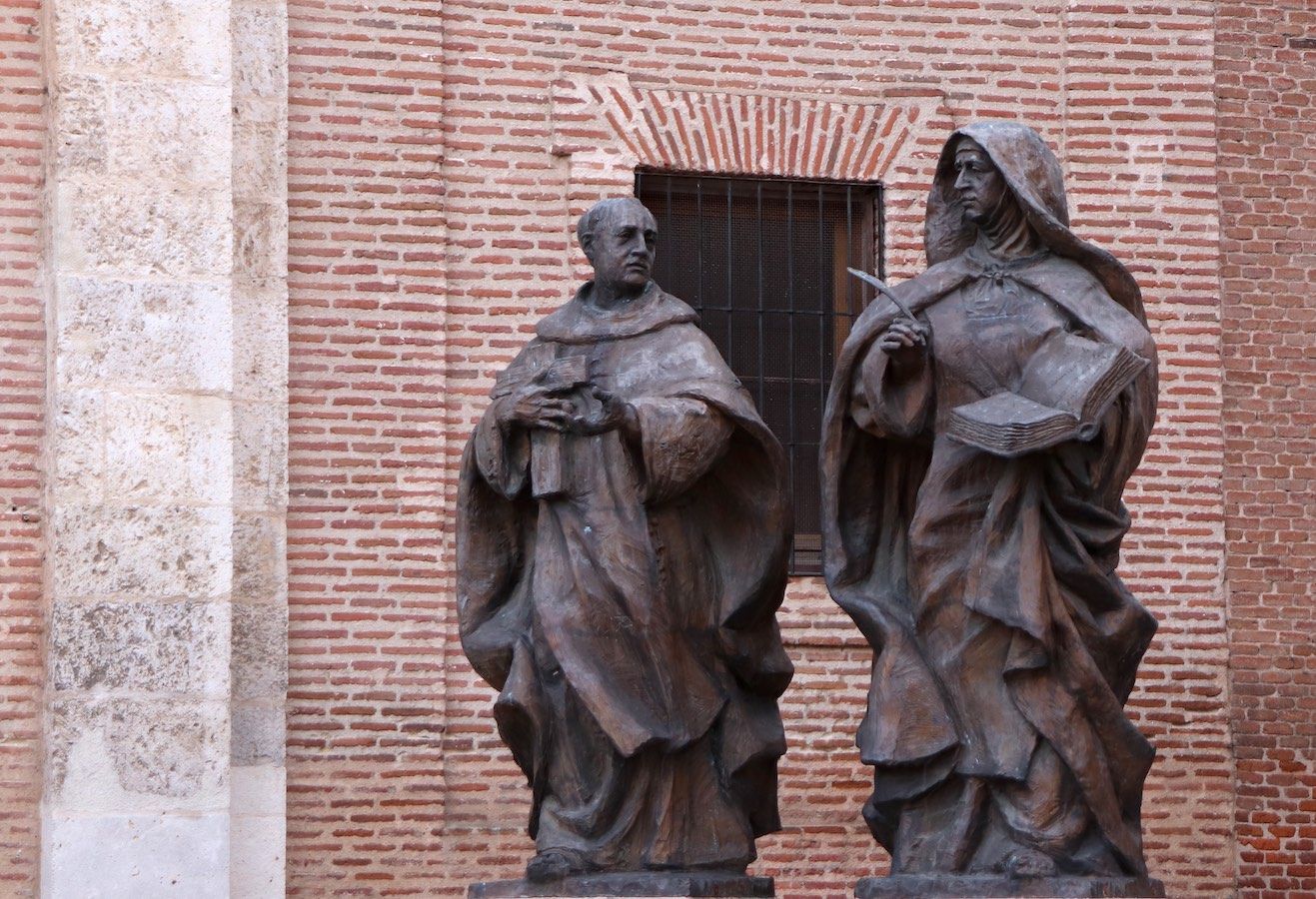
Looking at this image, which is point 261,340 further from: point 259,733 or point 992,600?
point 992,600

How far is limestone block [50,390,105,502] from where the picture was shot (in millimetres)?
11062

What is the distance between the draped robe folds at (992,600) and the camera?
795cm

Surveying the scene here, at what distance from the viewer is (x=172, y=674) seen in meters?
11.0

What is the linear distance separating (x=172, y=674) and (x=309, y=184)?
2.12 metres

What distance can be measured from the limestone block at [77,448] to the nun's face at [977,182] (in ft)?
13.6

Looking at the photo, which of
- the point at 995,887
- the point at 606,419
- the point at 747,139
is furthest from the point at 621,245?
the point at 747,139

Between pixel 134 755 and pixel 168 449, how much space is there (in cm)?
120

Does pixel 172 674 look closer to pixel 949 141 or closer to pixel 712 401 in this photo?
pixel 712 401

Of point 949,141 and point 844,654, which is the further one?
point 844,654

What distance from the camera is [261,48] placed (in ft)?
38.3

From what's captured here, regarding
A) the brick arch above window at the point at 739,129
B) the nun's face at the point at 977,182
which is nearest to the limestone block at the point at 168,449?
the brick arch above window at the point at 739,129

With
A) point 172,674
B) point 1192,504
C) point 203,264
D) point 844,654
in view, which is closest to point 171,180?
point 203,264

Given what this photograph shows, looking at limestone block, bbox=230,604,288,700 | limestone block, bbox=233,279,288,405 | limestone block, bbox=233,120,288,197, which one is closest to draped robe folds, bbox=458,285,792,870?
limestone block, bbox=230,604,288,700

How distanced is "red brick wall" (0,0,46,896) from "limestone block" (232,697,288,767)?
767mm
